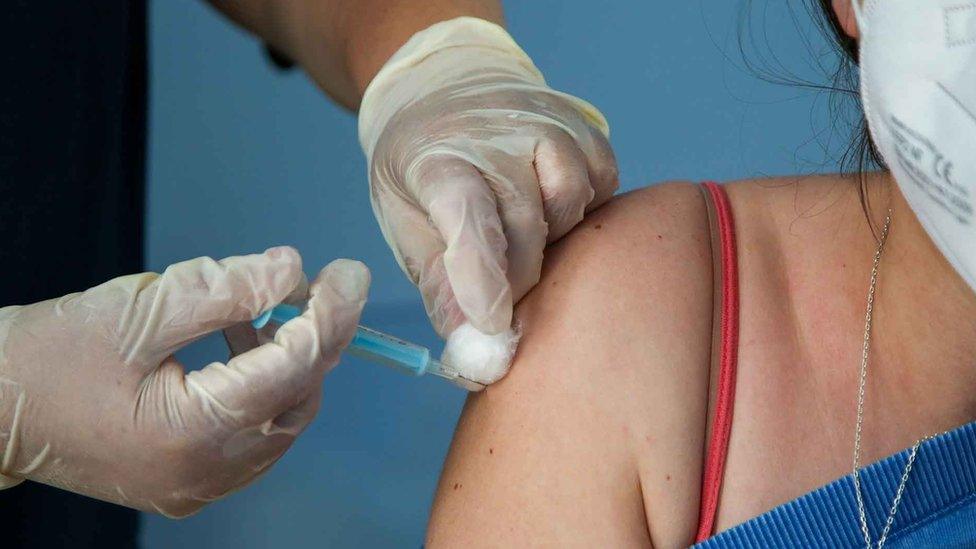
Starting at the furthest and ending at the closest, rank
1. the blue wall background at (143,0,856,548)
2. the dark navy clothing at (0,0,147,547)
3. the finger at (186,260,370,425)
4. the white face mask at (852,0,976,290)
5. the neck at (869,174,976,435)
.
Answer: the blue wall background at (143,0,856,548) < the dark navy clothing at (0,0,147,547) < the neck at (869,174,976,435) < the finger at (186,260,370,425) < the white face mask at (852,0,976,290)

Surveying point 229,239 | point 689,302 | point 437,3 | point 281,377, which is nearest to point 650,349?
point 689,302

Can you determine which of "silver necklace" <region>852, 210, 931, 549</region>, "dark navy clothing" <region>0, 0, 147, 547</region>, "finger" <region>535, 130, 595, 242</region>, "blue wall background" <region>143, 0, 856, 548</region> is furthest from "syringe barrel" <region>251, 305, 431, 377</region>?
"blue wall background" <region>143, 0, 856, 548</region>

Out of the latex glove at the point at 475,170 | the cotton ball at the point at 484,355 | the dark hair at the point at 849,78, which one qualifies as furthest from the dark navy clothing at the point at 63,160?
the dark hair at the point at 849,78

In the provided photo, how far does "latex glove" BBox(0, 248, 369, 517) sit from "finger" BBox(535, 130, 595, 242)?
0.21 m

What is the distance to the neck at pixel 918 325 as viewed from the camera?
3.45 ft

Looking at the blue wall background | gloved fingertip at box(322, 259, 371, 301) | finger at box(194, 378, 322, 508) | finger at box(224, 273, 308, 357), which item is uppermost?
gloved fingertip at box(322, 259, 371, 301)

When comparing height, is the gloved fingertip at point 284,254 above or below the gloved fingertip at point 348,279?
above

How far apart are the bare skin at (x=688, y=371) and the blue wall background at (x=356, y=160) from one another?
45.9 inches

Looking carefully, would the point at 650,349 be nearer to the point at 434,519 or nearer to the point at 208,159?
the point at 434,519

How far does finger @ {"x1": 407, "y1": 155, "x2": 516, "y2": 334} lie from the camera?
979mm

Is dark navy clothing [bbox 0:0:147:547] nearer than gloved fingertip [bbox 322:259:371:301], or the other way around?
gloved fingertip [bbox 322:259:371:301]

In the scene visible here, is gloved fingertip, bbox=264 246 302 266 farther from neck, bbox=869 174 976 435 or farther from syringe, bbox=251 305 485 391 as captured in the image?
neck, bbox=869 174 976 435

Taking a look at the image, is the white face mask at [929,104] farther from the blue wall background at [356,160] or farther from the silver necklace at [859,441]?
the blue wall background at [356,160]

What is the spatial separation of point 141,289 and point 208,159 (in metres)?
1.63
